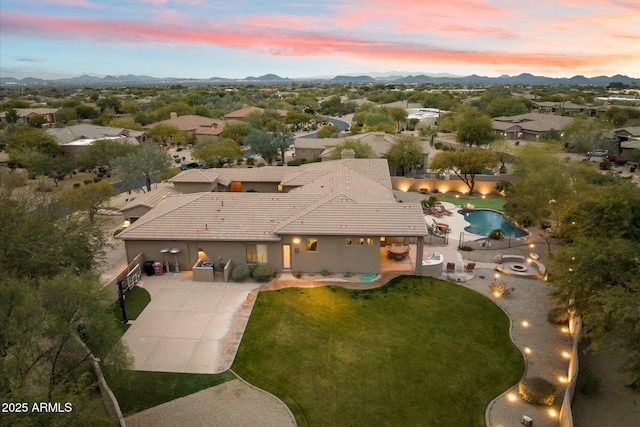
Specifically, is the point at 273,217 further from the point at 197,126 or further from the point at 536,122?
the point at 536,122

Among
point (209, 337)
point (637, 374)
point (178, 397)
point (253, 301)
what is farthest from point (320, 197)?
point (637, 374)

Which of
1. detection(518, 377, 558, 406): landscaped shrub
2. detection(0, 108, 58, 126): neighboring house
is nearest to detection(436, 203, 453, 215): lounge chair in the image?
detection(518, 377, 558, 406): landscaped shrub

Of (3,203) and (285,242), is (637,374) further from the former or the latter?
(3,203)

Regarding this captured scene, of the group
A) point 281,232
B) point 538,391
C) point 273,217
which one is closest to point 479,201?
point 273,217

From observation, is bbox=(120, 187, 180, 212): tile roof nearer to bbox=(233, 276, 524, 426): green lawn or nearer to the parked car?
bbox=(233, 276, 524, 426): green lawn

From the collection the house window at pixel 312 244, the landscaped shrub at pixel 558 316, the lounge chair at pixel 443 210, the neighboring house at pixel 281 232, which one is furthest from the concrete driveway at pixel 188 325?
the lounge chair at pixel 443 210
